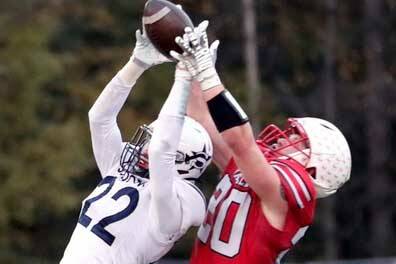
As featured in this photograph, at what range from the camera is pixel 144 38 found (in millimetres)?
4770

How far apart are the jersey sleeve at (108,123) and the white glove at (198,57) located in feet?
1.87

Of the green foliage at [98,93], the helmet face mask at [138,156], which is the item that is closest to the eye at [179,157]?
the helmet face mask at [138,156]

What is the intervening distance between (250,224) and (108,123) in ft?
2.29

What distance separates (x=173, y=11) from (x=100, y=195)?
0.78 m

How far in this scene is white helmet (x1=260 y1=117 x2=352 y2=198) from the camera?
4.73 m

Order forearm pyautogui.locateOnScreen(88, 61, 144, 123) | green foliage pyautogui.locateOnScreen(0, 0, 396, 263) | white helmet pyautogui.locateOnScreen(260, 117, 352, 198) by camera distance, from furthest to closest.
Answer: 1. green foliage pyautogui.locateOnScreen(0, 0, 396, 263)
2. forearm pyautogui.locateOnScreen(88, 61, 144, 123)
3. white helmet pyautogui.locateOnScreen(260, 117, 352, 198)

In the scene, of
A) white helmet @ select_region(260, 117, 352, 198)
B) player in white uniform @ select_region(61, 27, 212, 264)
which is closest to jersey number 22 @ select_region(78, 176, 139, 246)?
player in white uniform @ select_region(61, 27, 212, 264)

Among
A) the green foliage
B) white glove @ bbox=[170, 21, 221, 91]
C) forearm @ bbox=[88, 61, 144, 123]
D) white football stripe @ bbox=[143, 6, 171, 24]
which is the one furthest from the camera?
the green foliage

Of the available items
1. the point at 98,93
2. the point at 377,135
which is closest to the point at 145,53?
the point at 377,135

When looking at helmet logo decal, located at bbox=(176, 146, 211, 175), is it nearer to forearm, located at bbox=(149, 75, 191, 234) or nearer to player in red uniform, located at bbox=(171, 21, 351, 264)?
player in red uniform, located at bbox=(171, 21, 351, 264)

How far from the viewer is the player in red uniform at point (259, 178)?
14.6 ft

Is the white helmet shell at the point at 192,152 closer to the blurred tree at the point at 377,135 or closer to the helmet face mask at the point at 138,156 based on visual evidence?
the helmet face mask at the point at 138,156

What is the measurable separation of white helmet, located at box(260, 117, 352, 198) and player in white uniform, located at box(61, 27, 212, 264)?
1.21ft

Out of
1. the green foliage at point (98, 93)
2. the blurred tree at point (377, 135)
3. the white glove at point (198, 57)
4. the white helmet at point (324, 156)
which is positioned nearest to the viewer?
the white glove at point (198, 57)
